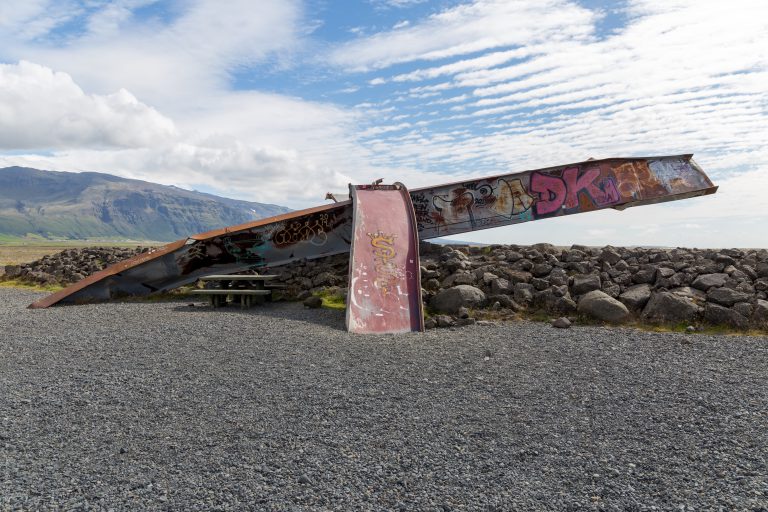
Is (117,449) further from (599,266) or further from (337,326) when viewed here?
(599,266)

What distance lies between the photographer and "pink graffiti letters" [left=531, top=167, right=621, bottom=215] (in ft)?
55.4

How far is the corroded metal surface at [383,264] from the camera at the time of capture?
11.2m

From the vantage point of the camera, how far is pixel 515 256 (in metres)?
14.6

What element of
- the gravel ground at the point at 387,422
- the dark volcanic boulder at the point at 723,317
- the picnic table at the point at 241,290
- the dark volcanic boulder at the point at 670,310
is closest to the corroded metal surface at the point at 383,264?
the gravel ground at the point at 387,422

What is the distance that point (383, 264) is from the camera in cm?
1282

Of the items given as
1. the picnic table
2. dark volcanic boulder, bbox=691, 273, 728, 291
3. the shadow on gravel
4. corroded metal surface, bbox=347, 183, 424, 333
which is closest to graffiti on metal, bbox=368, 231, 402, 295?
corroded metal surface, bbox=347, 183, 424, 333

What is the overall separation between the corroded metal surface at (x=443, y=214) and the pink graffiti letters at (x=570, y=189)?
3cm

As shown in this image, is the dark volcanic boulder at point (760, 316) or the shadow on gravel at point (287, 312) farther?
the shadow on gravel at point (287, 312)

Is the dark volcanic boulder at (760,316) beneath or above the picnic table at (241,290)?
beneath

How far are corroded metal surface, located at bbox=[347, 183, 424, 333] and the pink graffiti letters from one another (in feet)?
14.8

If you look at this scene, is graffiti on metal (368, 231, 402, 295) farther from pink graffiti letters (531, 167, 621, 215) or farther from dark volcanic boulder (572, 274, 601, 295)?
pink graffiti letters (531, 167, 621, 215)

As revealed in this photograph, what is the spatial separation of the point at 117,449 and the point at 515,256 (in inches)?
448

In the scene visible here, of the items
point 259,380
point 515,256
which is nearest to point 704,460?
point 259,380

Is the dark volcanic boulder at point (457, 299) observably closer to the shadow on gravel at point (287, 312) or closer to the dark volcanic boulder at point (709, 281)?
the shadow on gravel at point (287, 312)
